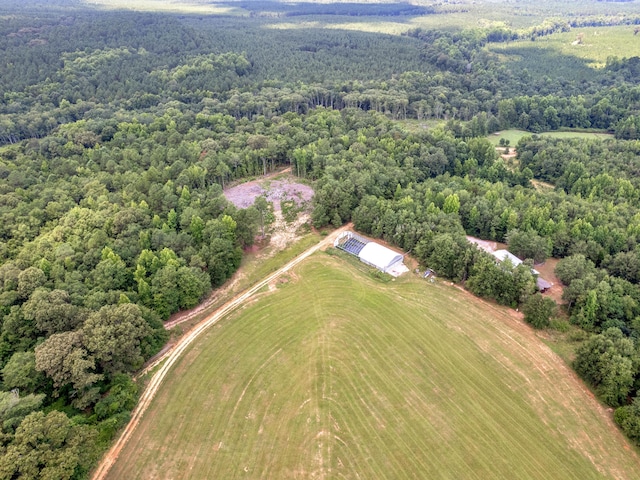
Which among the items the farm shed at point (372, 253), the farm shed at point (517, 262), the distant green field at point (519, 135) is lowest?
the distant green field at point (519, 135)

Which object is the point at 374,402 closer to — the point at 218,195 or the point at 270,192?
the point at 218,195

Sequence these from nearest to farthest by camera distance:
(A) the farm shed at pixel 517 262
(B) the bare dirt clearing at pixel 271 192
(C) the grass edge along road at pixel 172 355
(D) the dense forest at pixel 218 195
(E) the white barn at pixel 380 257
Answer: (C) the grass edge along road at pixel 172 355 → (D) the dense forest at pixel 218 195 → (A) the farm shed at pixel 517 262 → (E) the white barn at pixel 380 257 → (B) the bare dirt clearing at pixel 271 192

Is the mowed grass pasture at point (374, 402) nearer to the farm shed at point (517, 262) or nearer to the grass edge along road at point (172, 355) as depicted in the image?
the grass edge along road at point (172, 355)

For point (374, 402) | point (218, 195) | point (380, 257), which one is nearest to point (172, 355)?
point (374, 402)

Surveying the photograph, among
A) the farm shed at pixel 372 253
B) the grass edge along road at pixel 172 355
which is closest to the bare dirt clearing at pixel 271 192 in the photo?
the grass edge along road at pixel 172 355

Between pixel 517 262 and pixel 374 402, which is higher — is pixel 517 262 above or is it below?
above

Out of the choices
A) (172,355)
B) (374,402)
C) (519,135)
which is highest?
(374,402)

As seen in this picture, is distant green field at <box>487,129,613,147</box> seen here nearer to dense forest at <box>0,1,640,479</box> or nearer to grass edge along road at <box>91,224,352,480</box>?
dense forest at <box>0,1,640,479</box>
